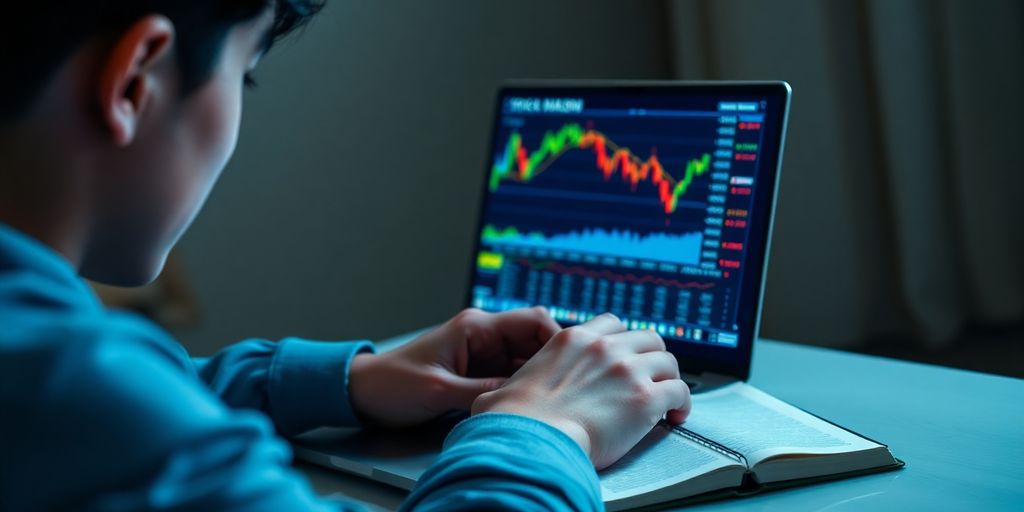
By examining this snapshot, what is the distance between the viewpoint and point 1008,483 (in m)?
0.71

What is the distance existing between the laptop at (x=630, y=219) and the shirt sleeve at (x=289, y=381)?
28 mm

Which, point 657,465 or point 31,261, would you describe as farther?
point 657,465

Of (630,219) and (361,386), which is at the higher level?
(630,219)

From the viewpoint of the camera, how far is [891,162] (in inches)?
82.2

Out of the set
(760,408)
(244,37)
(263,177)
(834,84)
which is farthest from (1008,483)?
(263,177)

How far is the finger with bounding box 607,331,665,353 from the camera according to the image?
2.61 ft

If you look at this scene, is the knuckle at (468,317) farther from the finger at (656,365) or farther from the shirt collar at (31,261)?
the shirt collar at (31,261)

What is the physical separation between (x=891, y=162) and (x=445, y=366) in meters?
1.49

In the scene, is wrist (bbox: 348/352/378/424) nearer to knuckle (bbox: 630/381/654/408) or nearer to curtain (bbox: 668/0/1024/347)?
knuckle (bbox: 630/381/654/408)

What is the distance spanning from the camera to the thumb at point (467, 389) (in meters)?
0.87

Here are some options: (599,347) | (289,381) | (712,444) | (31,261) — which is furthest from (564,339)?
(31,261)

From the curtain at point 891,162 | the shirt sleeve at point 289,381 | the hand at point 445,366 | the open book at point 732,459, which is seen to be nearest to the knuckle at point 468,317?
the hand at point 445,366

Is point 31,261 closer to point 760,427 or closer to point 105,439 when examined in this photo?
point 105,439

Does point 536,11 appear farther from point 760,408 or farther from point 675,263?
point 760,408
